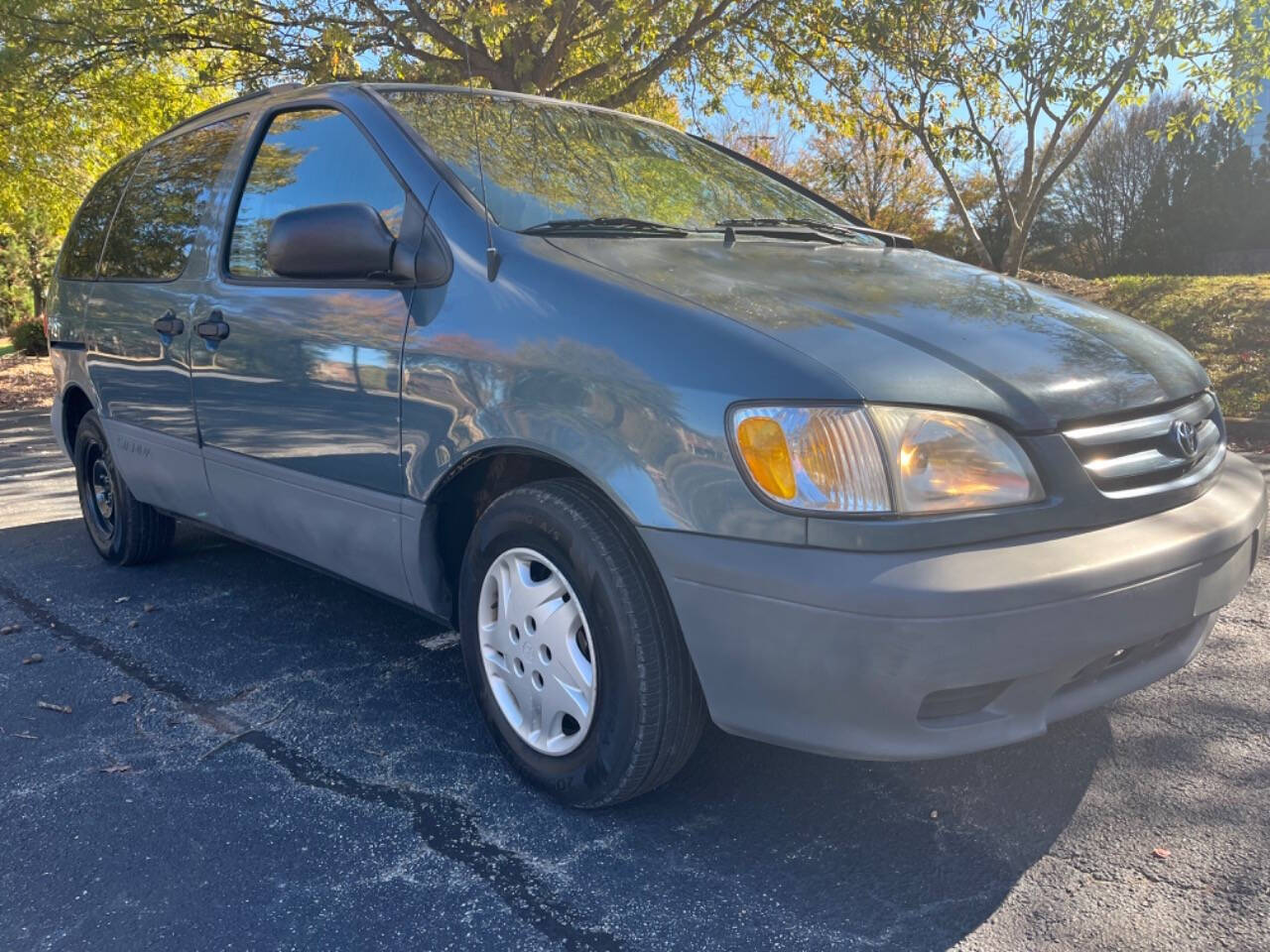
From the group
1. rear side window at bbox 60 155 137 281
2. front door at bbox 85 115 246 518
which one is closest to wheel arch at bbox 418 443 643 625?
front door at bbox 85 115 246 518

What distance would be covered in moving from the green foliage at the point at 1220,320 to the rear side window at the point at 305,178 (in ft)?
24.2

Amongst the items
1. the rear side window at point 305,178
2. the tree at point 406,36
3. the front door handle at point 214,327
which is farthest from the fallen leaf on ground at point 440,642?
the tree at point 406,36

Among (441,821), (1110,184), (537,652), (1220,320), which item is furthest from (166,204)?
(1110,184)

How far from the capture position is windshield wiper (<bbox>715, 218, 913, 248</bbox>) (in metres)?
3.21

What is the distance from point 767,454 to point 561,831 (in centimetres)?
105

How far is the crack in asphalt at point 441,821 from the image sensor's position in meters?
2.05

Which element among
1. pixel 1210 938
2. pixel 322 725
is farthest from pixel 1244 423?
pixel 322 725

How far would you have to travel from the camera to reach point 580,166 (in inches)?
123

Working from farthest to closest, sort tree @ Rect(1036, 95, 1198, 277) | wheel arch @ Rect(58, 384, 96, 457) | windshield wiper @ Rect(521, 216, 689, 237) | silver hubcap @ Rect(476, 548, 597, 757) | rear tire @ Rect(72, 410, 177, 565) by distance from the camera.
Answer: tree @ Rect(1036, 95, 1198, 277) < wheel arch @ Rect(58, 384, 96, 457) < rear tire @ Rect(72, 410, 177, 565) < windshield wiper @ Rect(521, 216, 689, 237) < silver hubcap @ Rect(476, 548, 597, 757)

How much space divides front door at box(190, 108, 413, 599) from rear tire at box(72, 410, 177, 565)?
45.3 inches

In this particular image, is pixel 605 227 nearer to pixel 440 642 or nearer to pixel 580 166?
pixel 580 166

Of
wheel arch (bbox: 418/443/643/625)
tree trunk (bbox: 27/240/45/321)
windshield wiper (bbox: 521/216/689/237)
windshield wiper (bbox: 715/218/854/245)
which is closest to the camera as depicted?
wheel arch (bbox: 418/443/643/625)

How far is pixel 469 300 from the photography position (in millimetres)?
2543

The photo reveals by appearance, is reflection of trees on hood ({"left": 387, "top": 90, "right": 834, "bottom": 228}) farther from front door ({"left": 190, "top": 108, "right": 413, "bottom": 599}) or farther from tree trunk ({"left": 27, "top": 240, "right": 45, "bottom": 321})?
tree trunk ({"left": 27, "top": 240, "right": 45, "bottom": 321})
